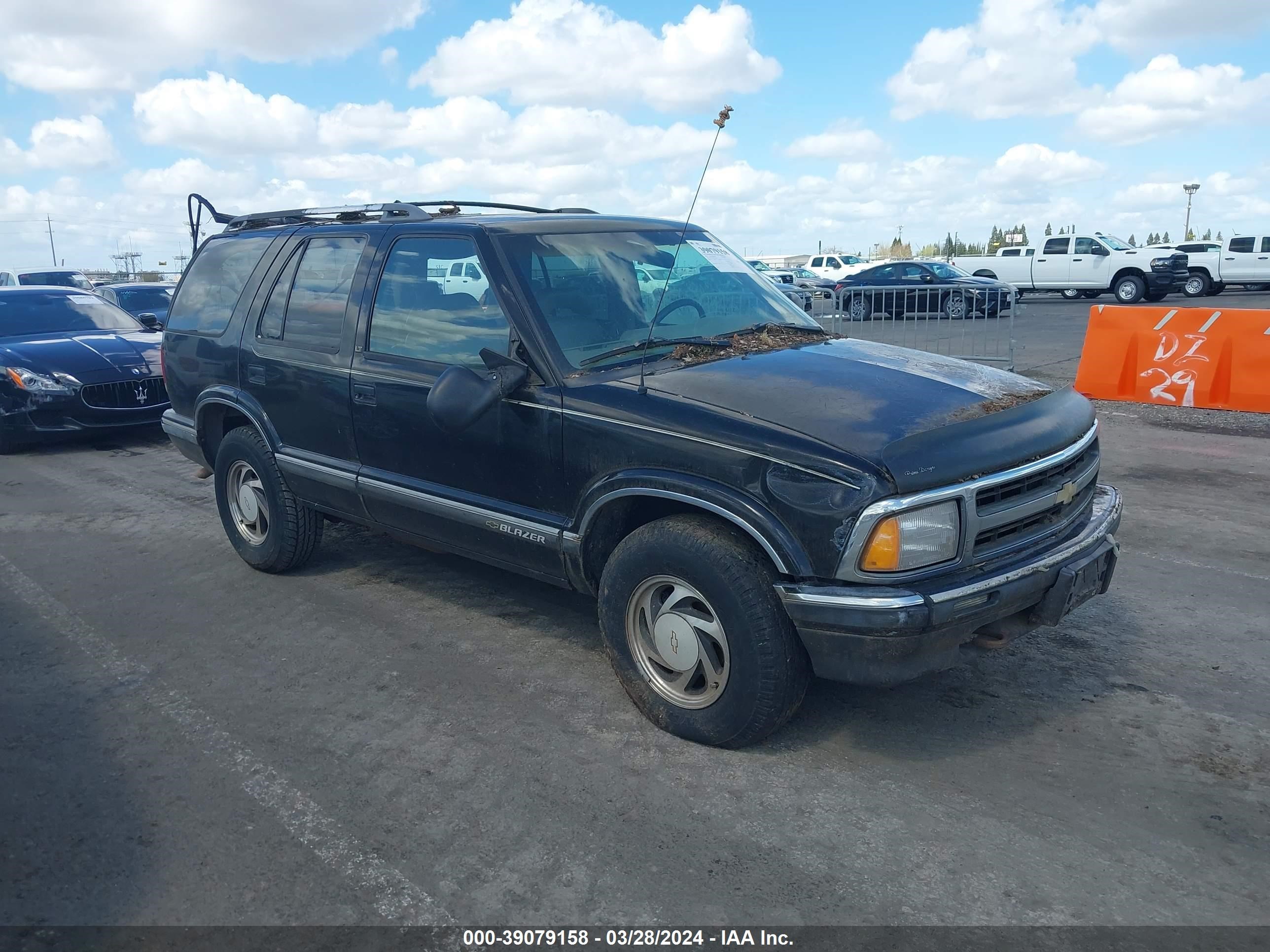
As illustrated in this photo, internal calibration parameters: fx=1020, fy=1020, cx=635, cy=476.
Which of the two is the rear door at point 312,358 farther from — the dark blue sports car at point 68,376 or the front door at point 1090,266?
the front door at point 1090,266

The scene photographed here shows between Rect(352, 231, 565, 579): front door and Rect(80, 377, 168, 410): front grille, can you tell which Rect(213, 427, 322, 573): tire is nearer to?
Rect(352, 231, 565, 579): front door

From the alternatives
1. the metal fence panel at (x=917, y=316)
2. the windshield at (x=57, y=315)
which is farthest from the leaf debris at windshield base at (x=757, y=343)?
the windshield at (x=57, y=315)

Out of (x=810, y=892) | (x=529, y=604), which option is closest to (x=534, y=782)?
(x=810, y=892)

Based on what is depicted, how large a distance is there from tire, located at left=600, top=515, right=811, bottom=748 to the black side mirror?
783 millimetres

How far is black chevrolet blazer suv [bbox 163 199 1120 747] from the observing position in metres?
3.25

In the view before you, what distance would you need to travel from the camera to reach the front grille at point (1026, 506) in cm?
336

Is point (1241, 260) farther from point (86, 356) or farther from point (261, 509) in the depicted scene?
point (261, 509)

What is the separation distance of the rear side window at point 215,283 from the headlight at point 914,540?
393cm

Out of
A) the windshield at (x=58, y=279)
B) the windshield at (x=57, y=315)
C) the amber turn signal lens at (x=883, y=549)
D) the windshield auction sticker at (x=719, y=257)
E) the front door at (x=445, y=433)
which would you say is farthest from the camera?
the windshield at (x=58, y=279)

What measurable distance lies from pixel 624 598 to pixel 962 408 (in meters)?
1.39

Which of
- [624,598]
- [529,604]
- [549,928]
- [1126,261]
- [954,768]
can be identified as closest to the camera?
[549,928]

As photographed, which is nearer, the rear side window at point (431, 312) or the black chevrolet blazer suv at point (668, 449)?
the black chevrolet blazer suv at point (668, 449)

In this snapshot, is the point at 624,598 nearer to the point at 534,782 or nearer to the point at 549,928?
the point at 534,782

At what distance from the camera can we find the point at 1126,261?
2780 centimetres
